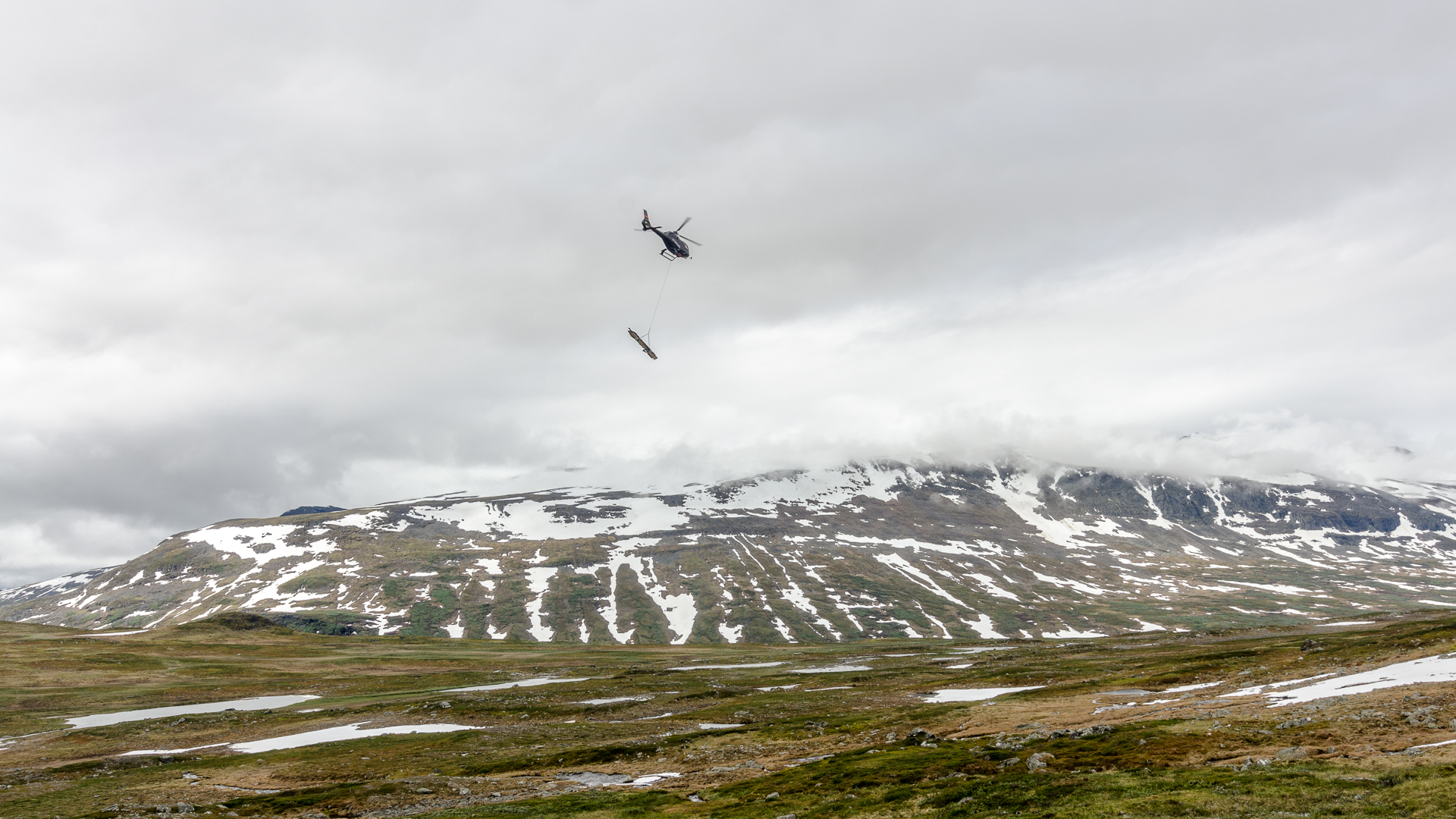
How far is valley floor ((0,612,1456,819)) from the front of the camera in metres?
31.4

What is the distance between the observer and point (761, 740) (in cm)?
6112

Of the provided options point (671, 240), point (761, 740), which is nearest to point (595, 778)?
point (761, 740)

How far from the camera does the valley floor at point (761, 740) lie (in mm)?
31406

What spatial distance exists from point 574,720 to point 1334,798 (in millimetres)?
70437

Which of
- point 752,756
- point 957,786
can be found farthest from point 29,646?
point 957,786

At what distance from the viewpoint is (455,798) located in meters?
46.3

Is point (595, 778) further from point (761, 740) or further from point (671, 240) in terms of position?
point (671, 240)

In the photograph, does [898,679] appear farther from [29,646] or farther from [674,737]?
[29,646]

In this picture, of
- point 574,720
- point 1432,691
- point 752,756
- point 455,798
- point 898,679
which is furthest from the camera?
point 898,679

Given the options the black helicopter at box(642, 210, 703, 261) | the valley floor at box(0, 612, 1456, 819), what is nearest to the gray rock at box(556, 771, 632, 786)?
the valley floor at box(0, 612, 1456, 819)

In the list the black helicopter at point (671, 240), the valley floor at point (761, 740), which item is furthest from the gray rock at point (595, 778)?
the black helicopter at point (671, 240)

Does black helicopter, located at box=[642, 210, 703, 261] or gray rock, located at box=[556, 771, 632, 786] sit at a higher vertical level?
black helicopter, located at box=[642, 210, 703, 261]

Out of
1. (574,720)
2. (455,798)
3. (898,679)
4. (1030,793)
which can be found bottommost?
(898,679)

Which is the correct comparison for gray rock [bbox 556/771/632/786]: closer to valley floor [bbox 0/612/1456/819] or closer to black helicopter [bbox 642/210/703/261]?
valley floor [bbox 0/612/1456/819]
